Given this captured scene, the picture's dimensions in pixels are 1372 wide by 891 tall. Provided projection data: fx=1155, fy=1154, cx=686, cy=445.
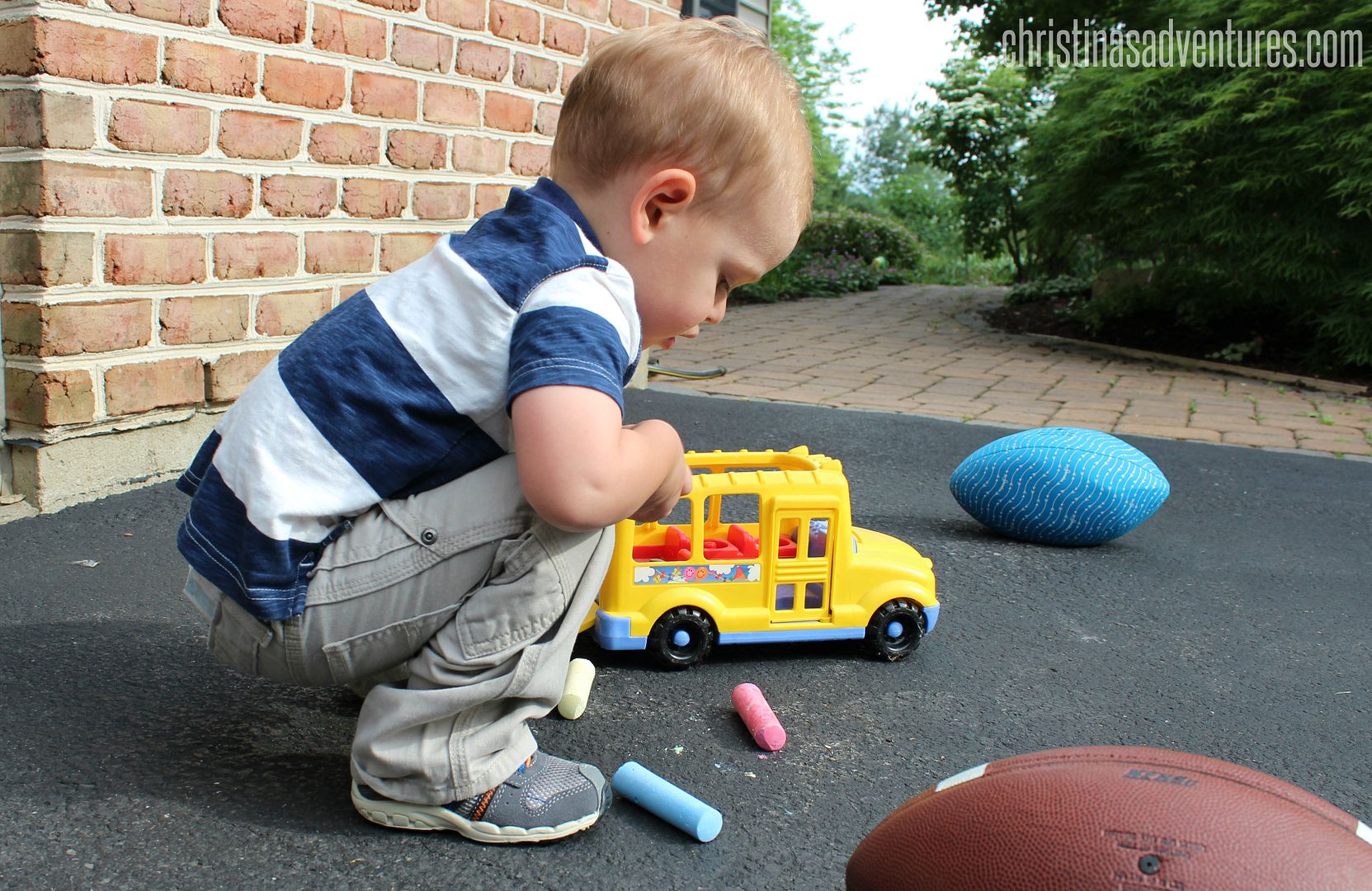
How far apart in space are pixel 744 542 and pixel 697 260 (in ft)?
3.21

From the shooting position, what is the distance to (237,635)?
170 centimetres

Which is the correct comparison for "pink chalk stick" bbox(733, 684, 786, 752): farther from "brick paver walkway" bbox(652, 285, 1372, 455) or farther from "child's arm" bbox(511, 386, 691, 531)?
"brick paver walkway" bbox(652, 285, 1372, 455)

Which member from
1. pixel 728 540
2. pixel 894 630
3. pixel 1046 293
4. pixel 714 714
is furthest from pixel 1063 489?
pixel 1046 293

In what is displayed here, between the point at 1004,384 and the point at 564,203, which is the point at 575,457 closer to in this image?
the point at 564,203

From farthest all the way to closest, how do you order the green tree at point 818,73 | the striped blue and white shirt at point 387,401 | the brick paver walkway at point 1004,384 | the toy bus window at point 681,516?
the green tree at point 818,73
the brick paver walkway at point 1004,384
the toy bus window at point 681,516
the striped blue and white shirt at point 387,401

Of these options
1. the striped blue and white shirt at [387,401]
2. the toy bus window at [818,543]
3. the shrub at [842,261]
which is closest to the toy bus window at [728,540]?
the toy bus window at [818,543]

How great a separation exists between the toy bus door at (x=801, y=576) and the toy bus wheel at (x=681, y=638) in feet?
0.51

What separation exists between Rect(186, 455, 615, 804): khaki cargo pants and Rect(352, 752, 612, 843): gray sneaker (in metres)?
0.02

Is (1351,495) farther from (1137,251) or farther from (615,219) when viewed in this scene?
(1137,251)

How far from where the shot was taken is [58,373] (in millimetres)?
2938

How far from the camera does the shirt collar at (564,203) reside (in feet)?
5.43

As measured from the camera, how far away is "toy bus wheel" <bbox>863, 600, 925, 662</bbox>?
95.6 inches

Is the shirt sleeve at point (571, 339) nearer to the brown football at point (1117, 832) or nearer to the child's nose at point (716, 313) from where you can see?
the child's nose at point (716, 313)

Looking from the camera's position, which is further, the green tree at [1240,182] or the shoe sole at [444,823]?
the green tree at [1240,182]
